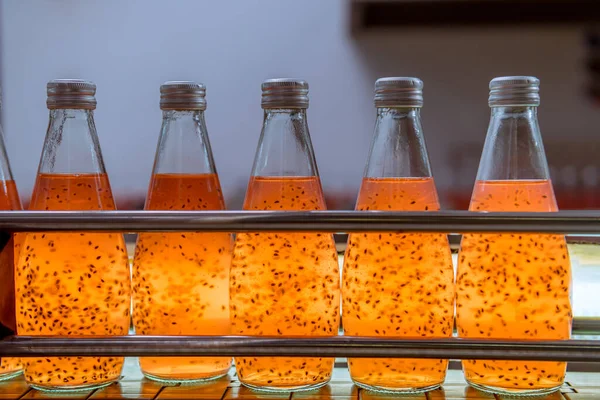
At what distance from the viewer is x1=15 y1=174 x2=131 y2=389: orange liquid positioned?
0.50m

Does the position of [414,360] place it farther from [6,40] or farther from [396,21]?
[6,40]

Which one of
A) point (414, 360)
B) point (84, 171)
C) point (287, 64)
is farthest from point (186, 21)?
point (414, 360)

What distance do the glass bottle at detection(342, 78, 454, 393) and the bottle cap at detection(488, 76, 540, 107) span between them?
5 centimetres

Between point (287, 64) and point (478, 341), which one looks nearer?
point (478, 341)

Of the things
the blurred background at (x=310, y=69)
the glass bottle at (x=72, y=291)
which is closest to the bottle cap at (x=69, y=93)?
the glass bottle at (x=72, y=291)

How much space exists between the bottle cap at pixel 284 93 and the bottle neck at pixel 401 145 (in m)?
0.07

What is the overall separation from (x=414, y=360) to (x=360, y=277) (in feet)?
0.23

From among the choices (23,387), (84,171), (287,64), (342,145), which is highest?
(287,64)

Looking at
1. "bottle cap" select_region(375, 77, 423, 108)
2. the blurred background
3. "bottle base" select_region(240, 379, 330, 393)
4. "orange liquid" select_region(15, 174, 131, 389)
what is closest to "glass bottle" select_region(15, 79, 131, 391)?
"orange liquid" select_region(15, 174, 131, 389)

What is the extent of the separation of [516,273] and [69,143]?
1.14 feet

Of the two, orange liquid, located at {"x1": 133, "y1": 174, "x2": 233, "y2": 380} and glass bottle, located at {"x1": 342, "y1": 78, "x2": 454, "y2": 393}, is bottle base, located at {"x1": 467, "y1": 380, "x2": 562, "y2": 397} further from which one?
orange liquid, located at {"x1": 133, "y1": 174, "x2": 233, "y2": 380}

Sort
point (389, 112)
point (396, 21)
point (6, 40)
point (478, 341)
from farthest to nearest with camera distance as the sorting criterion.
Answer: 1. point (6, 40)
2. point (396, 21)
3. point (389, 112)
4. point (478, 341)

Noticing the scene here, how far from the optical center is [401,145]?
0.54m

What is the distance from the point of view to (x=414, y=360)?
1.64ft
